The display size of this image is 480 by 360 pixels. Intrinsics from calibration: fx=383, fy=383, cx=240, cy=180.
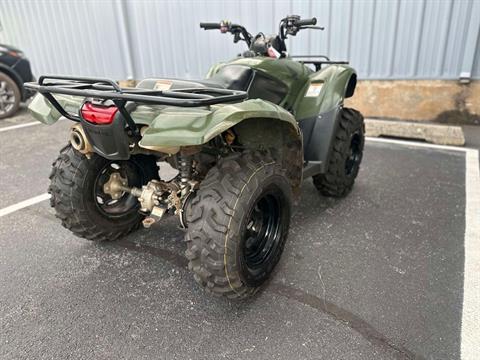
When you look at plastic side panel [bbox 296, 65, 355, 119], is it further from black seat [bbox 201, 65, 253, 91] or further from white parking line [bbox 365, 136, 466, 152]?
white parking line [bbox 365, 136, 466, 152]

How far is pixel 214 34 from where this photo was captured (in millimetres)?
6906

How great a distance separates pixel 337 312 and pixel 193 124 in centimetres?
131

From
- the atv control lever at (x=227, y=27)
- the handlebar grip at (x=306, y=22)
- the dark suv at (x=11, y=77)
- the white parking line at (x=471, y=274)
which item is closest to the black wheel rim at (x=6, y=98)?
the dark suv at (x=11, y=77)

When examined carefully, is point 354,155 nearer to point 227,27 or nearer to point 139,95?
point 227,27

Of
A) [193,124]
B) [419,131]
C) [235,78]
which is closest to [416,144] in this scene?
[419,131]

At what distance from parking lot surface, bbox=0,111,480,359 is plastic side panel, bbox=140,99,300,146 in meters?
1.04

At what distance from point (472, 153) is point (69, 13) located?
7860 millimetres

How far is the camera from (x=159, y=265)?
261cm

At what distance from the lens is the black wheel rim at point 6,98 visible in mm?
6762

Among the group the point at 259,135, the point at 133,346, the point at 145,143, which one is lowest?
the point at 133,346

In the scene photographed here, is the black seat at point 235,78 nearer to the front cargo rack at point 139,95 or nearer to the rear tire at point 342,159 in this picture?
the front cargo rack at point 139,95

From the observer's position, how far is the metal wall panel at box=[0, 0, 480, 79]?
17.7 ft

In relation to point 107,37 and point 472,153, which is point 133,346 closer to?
point 472,153

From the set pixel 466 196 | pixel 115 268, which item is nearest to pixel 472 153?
pixel 466 196
